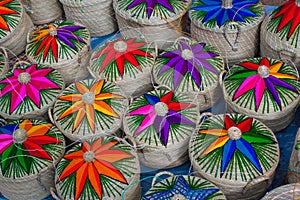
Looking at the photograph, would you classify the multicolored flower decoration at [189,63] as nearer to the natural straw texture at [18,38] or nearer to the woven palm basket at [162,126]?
the woven palm basket at [162,126]

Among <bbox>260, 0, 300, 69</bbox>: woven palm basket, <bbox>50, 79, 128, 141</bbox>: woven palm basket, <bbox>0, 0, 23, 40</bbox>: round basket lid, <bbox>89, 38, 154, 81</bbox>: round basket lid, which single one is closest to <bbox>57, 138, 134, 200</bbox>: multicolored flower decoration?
<bbox>50, 79, 128, 141</bbox>: woven palm basket

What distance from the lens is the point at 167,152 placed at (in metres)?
1.83

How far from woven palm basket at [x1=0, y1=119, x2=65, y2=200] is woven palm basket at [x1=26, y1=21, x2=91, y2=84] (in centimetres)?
44

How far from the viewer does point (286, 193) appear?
146cm

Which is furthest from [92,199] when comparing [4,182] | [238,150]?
[238,150]

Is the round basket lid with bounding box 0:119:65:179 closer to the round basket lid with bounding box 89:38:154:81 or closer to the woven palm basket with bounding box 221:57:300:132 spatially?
the round basket lid with bounding box 89:38:154:81

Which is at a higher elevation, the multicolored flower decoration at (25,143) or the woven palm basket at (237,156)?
the woven palm basket at (237,156)

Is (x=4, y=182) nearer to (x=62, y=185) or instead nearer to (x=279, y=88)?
(x=62, y=185)

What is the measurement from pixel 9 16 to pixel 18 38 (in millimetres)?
151

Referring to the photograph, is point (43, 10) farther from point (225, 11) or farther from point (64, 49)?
point (225, 11)

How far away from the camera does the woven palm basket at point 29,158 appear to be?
1.80 meters

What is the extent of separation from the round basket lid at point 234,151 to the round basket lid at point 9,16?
1.38 metres

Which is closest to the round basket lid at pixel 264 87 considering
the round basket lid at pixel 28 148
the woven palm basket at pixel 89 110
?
the woven palm basket at pixel 89 110

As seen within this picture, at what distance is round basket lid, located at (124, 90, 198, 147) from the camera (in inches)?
70.9
